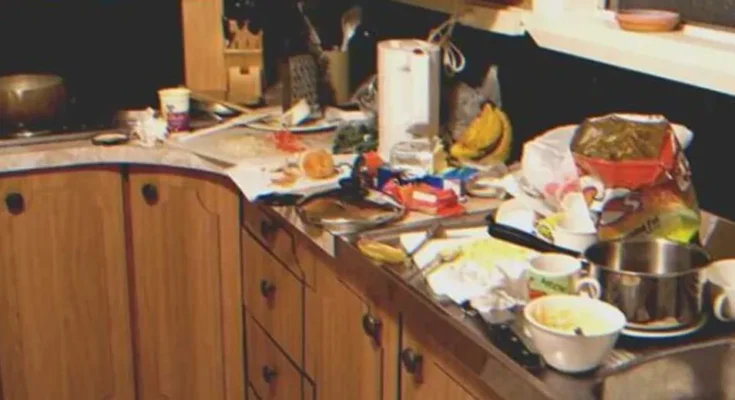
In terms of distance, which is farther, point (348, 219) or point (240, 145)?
point (240, 145)

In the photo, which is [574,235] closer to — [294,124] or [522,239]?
[522,239]

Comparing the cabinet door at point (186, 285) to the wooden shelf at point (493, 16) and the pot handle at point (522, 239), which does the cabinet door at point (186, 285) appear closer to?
the wooden shelf at point (493, 16)

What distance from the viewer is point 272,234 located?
241cm

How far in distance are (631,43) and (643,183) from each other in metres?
0.39

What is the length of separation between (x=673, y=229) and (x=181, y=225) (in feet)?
4.48

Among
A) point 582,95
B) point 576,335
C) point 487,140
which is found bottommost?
point 576,335

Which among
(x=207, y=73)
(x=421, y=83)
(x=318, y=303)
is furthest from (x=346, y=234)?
(x=207, y=73)

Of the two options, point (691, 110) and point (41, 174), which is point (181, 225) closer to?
point (41, 174)

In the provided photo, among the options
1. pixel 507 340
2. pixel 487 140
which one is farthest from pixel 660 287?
pixel 487 140

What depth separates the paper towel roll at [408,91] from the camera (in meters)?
2.41

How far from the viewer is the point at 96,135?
2729 mm

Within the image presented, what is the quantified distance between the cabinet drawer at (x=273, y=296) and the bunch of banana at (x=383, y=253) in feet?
1.38

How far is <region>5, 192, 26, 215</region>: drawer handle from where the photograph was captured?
103 inches

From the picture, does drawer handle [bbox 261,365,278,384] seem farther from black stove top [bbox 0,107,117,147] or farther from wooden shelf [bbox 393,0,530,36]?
wooden shelf [bbox 393,0,530,36]
